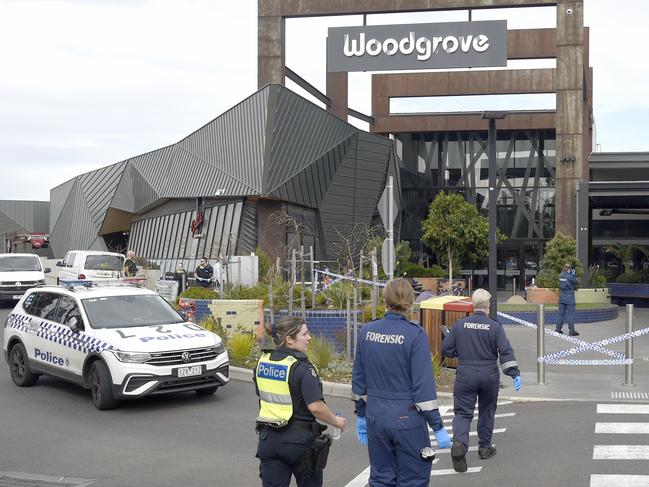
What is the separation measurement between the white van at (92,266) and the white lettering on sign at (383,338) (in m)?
21.7

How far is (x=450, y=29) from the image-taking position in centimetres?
3438

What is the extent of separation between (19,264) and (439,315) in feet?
59.4

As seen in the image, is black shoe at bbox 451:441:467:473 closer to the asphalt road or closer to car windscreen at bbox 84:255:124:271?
the asphalt road

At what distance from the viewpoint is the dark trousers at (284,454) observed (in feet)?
17.2

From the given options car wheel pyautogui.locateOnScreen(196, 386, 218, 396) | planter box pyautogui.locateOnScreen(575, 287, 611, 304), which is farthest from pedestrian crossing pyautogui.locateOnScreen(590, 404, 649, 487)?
planter box pyautogui.locateOnScreen(575, 287, 611, 304)

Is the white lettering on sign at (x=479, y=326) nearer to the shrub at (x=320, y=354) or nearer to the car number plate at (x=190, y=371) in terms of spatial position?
the car number plate at (x=190, y=371)

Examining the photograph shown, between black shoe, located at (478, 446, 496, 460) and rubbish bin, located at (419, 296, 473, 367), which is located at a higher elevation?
rubbish bin, located at (419, 296, 473, 367)

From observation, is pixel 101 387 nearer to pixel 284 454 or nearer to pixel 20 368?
pixel 20 368

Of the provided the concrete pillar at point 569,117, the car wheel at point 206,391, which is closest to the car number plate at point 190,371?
the car wheel at point 206,391

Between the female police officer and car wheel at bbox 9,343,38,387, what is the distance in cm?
846

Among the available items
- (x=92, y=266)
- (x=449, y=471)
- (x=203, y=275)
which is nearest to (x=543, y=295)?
(x=203, y=275)

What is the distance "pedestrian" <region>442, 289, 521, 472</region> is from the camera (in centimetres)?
805

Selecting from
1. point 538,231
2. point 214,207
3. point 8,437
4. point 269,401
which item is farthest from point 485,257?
point 269,401

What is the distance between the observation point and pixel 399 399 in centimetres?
543
